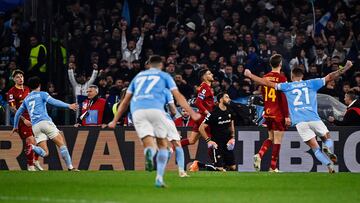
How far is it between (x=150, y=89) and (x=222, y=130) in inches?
328

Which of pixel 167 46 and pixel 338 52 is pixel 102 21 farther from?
pixel 338 52

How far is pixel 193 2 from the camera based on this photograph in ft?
102

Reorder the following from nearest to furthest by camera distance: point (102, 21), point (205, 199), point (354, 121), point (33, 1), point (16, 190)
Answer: point (205, 199) → point (16, 190) → point (354, 121) → point (33, 1) → point (102, 21)

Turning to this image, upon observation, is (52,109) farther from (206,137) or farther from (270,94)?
(270,94)

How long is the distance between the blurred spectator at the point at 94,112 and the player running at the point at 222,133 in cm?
274

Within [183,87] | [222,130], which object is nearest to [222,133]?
[222,130]

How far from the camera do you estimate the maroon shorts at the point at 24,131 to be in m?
23.0

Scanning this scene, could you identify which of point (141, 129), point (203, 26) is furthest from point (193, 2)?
point (141, 129)

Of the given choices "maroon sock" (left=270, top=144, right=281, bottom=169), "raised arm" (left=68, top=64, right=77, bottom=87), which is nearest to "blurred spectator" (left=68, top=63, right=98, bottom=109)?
"raised arm" (left=68, top=64, right=77, bottom=87)

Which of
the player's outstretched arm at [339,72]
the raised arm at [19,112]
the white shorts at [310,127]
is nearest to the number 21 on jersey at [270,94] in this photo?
the white shorts at [310,127]

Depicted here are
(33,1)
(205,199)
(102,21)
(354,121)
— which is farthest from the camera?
(102,21)

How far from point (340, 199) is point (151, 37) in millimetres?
15846

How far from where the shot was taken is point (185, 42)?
29219 mm

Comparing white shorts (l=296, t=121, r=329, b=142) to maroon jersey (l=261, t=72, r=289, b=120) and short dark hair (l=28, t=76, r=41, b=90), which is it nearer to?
maroon jersey (l=261, t=72, r=289, b=120)
